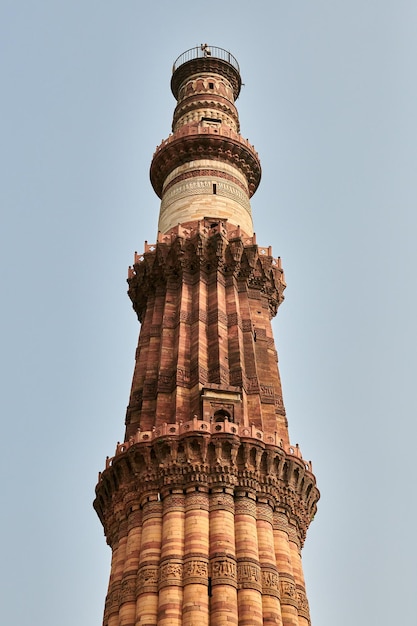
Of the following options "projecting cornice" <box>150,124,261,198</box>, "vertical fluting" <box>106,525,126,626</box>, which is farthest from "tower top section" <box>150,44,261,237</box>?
"vertical fluting" <box>106,525,126,626</box>

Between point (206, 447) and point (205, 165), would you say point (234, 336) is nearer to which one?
point (206, 447)

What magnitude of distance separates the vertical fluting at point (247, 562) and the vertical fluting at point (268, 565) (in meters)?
Result: 0.22

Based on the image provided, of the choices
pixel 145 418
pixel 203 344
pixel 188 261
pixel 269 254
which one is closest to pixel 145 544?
pixel 145 418

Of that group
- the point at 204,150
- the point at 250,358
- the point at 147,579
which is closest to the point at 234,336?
the point at 250,358

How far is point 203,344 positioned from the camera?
2416cm

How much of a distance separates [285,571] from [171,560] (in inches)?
124

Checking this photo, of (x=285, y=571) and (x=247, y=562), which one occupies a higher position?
(x=285, y=571)

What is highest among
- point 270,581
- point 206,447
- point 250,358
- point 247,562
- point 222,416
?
point 250,358

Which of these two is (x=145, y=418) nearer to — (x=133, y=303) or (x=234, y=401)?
(x=234, y=401)

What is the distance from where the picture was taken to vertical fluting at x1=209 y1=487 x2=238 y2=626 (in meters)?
17.6

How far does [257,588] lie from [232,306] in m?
9.99

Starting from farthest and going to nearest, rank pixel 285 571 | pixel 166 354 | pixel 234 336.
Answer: pixel 234 336 < pixel 166 354 < pixel 285 571

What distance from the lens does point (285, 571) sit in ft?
64.5

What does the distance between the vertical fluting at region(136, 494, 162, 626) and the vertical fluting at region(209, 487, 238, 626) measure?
1.37m
